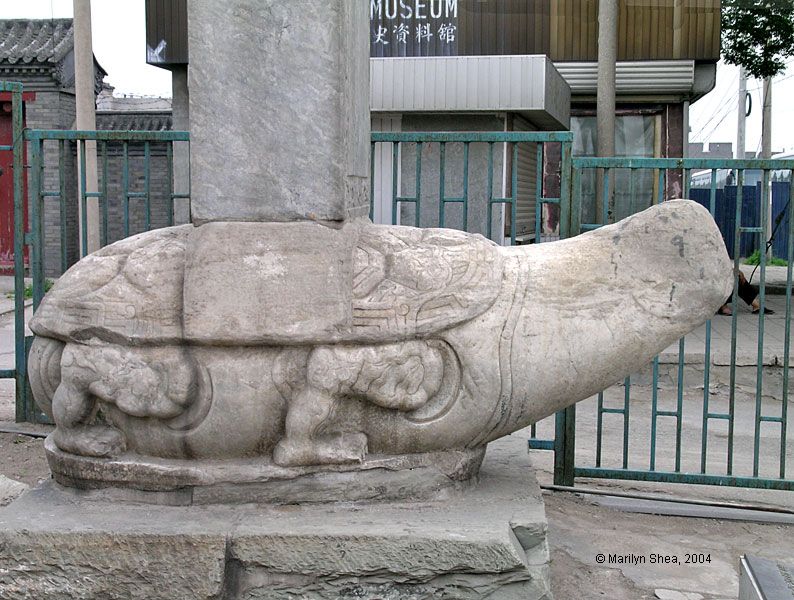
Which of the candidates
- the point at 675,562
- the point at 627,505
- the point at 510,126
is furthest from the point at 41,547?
the point at 510,126

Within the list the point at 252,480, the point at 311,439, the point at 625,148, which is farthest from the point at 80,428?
the point at 625,148

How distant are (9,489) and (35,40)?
12329 mm

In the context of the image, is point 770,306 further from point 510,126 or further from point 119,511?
point 119,511

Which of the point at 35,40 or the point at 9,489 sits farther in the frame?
the point at 35,40

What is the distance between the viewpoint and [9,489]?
4.41m

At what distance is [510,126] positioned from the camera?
31.3 ft

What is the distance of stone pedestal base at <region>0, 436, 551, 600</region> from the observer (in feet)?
9.80

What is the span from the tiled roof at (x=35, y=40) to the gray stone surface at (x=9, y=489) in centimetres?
1132

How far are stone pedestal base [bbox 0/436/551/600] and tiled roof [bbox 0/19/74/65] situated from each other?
12.8m

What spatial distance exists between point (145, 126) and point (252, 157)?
43.4 feet

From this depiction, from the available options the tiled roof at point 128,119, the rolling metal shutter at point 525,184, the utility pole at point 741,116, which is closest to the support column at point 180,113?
the rolling metal shutter at point 525,184

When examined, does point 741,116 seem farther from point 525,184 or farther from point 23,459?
point 23,459

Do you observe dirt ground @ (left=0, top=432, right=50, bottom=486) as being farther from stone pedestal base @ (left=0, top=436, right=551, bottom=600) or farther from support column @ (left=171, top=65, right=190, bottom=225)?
support column @ (left=171, top=65, right=190, bottom=225)

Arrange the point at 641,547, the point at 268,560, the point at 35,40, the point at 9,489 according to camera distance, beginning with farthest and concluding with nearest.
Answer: the point at 35,40, the point at 9,489, the point at 641,547, the point at 268,560
